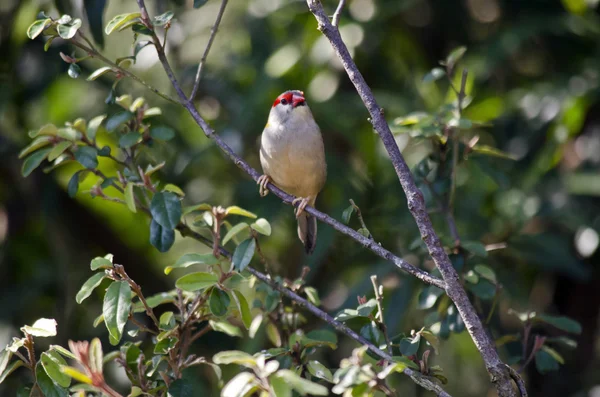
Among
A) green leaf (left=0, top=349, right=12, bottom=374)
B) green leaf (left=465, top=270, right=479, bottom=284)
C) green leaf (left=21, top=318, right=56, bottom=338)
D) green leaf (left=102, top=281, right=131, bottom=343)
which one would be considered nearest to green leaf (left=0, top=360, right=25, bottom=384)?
green leaf (left=0, top=349, right=12, bottom=374)

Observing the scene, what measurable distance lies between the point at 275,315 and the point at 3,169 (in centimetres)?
350

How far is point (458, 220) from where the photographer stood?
186 inches

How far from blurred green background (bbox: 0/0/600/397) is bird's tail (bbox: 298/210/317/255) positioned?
16.2 inches

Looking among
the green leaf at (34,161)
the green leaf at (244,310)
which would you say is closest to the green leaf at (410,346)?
the green leaf at (244,310)

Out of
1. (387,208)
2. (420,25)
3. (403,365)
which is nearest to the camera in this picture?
(403,365)

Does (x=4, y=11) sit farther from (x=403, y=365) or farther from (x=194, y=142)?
(x=403, y=365)

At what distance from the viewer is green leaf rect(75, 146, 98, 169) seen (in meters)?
2.89

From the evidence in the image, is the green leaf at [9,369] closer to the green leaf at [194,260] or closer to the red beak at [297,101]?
the green leaf at [194,260]

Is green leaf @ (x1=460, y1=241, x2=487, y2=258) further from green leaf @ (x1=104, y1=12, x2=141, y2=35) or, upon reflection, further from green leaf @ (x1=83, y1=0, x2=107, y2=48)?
green leaf @ (x1=83, y1=0, x2=107, y2=48)

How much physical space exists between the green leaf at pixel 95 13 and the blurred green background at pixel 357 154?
97 cm

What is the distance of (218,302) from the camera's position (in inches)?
97.5

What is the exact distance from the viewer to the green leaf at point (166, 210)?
8.53ft

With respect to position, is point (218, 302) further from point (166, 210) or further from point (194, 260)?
point (166, 210)

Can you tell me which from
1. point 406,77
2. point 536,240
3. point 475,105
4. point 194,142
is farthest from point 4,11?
point 536,240
